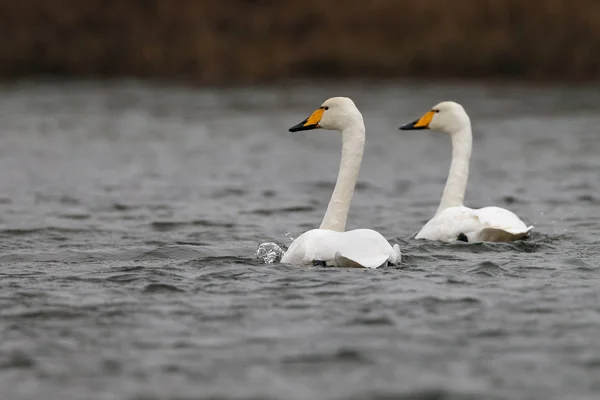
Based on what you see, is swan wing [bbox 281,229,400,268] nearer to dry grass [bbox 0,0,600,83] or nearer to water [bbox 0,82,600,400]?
water [bbox 0,82,600,400]

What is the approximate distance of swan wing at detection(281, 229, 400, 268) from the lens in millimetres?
8750

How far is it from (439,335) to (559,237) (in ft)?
15.9

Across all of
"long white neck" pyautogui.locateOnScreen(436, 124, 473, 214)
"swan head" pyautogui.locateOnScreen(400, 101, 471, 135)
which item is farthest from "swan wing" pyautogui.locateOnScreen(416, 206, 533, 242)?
"swan head" pyautogui.locateOnScreen(400, 101, 471, 135)

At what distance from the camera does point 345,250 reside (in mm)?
8750

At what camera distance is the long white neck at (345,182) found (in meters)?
9.84

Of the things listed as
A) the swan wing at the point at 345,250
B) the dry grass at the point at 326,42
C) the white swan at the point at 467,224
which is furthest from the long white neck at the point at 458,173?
the dry grass at the point at 326,42

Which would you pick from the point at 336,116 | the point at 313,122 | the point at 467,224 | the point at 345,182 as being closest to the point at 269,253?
the point at 345,182

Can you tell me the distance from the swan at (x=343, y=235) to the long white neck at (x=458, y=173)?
7.07 feet

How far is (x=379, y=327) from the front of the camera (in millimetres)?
7230

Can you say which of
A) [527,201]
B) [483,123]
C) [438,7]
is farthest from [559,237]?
[438,7]

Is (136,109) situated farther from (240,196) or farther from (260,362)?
(260,362)

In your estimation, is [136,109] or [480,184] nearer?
[480,184]

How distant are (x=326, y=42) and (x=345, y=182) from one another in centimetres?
2179

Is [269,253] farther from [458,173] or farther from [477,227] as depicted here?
[458,173]
